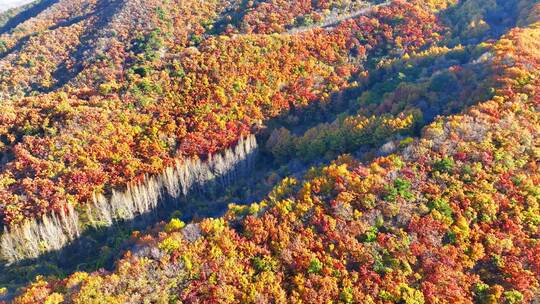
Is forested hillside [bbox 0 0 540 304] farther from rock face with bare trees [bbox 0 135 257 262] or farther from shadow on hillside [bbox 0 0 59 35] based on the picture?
shadow on hillside [bbox 0 0 59 35]

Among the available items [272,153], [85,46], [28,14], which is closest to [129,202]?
→ [272,153]

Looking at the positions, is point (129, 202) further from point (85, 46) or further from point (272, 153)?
point (85, 46)

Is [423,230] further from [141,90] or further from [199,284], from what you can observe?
[141,90]

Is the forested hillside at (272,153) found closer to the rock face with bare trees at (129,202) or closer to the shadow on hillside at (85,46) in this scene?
the rock face with bare trees at (129,202)

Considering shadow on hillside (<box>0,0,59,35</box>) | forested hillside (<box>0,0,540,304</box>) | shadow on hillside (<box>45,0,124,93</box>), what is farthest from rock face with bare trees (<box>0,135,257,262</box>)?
shadow on hillside (<box>0,0,59,35</box>)

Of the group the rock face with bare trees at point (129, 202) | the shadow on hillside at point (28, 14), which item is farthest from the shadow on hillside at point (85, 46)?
the rock face with bare trees at point (129, 202)
